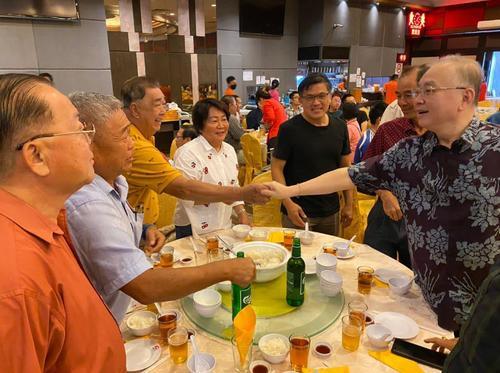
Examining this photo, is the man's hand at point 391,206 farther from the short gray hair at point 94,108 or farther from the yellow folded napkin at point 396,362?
the short gray hair at point 94,108

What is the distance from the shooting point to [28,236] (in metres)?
0.85

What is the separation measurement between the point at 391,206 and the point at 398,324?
101cm

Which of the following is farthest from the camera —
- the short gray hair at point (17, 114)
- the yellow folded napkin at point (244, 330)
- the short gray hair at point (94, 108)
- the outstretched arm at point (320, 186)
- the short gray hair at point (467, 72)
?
the outstretched arm at point (320, 186)

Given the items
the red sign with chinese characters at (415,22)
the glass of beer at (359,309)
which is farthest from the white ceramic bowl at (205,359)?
the red sign with chinese characters at (415,22)

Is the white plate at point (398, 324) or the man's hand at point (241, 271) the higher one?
the man's hand at point (241, 271)

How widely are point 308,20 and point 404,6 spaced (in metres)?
4.55

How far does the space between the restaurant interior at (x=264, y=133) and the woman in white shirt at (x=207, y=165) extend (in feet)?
0.08

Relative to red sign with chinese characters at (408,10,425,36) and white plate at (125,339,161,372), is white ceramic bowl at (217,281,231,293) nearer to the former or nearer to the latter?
white plate at (125,339,161,372)

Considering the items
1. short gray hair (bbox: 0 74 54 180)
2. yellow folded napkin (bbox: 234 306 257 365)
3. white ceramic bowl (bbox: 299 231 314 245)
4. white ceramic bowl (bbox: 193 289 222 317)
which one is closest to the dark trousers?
white ceramic bowl (bbox: 299 231 314 245)

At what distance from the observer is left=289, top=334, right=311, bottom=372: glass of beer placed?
1.26 metres

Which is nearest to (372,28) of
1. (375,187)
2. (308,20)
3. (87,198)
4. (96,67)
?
(308,20)

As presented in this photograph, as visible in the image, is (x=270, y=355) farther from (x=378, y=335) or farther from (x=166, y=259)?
(x=166, y=259)

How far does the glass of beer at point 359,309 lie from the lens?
1458 mm

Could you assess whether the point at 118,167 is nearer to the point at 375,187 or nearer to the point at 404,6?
the point at 375,187
